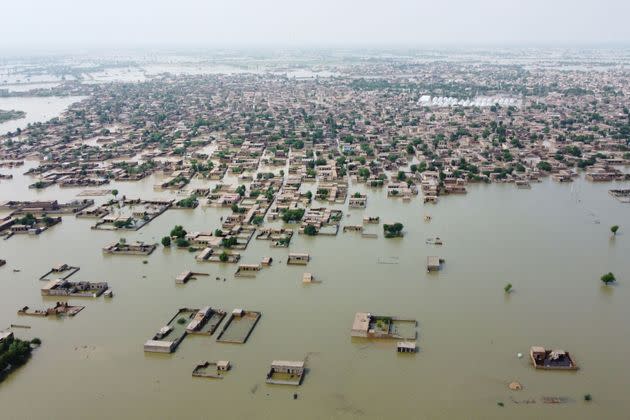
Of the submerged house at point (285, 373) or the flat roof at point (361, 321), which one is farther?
the flat roof at point (361, 321)

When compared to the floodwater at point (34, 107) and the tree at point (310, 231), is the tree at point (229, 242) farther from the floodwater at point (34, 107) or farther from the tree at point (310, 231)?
the floodwater at point (34, 107)

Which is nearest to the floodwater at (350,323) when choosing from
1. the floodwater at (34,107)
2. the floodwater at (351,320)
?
the floodwater at (351,320)

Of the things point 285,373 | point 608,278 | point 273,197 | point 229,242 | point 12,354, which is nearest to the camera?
point 285,373

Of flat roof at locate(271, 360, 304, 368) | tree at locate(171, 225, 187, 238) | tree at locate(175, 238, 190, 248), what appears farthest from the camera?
tree at locate(171, 225, 187, 238)

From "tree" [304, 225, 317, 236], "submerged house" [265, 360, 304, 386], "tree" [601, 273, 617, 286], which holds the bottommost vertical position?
"submerged house" [265, 360, 304, 386]

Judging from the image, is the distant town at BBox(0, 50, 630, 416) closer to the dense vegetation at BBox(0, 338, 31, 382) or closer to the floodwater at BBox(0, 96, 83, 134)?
the dense vegetation at BBox(0, 338, 31, 382)

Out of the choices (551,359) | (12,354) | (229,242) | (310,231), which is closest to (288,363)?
(551,359)

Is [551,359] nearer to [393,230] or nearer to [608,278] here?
[608,278]

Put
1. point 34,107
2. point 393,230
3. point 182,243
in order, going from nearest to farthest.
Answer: point 182,243 → point 393,230 → point 34,107

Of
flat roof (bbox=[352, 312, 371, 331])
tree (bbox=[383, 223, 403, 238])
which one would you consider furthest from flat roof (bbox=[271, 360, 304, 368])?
tree (bbox=[383, 223, 403, 238])
